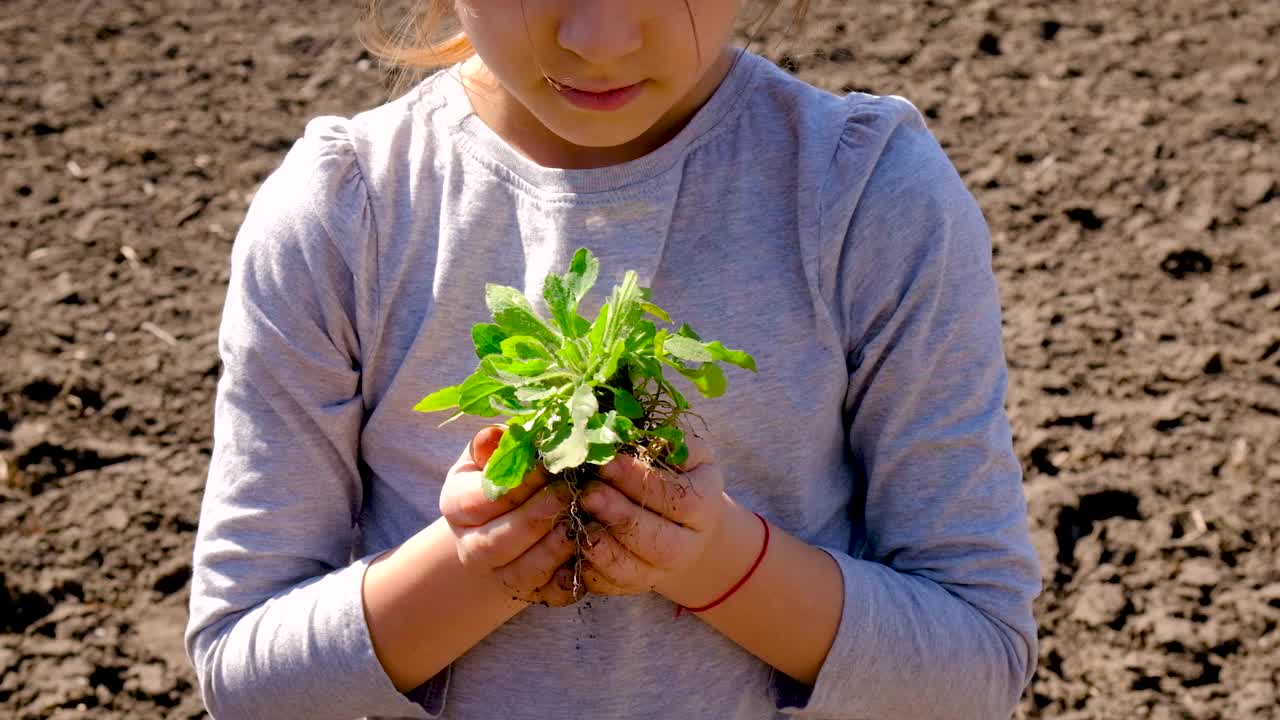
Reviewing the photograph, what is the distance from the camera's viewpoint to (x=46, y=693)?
3002mm

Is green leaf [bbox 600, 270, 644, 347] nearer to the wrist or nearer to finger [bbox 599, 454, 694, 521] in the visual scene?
finger [bbox 599, 454, 694, 521]

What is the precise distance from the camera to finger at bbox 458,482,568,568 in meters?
1.49

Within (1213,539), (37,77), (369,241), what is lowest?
(1213,539)

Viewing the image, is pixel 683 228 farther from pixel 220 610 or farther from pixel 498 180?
pixel 220 610

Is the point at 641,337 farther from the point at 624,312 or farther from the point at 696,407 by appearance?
the point at 696,407

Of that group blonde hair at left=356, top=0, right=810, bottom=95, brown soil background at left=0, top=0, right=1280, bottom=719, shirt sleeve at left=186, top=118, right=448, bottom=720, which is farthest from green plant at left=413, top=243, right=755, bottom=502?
brown soil background at left=0, top=0, right=1280, bottom=719

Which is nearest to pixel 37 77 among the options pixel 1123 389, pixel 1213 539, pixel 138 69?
pixel 138 69

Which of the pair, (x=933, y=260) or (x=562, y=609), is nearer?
(x=933, y=260)

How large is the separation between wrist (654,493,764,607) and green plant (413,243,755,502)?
14 centimetres

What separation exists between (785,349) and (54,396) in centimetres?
262

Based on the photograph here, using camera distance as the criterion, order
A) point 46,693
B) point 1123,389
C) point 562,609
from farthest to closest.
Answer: point 1123,389 < point 46,693 < point 562,609

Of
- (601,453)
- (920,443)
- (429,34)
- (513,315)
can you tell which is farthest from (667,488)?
(429,34)

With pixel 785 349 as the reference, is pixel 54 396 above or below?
below

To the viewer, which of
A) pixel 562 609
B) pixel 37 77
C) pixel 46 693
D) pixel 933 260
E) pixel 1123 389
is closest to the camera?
pixel 933 260
